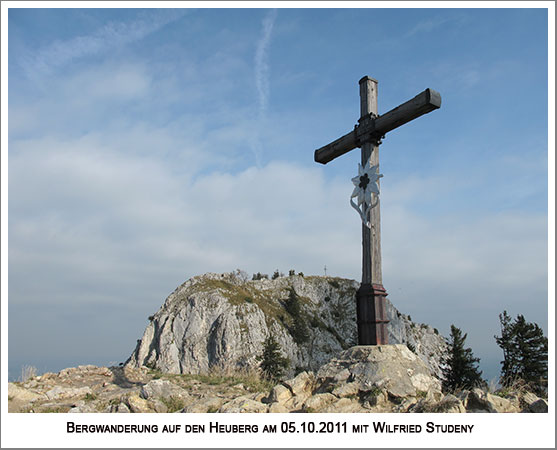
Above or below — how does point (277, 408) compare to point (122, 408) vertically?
above

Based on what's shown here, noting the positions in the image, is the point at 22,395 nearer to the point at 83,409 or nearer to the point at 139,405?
the point at 83,409

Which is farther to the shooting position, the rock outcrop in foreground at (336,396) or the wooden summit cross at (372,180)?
the wooden summit cross at (372,180)

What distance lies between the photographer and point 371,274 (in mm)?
8570

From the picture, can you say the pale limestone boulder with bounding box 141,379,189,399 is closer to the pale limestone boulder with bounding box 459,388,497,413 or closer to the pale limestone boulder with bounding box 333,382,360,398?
the pale limestone boulder with bounding box 333,382,360,398

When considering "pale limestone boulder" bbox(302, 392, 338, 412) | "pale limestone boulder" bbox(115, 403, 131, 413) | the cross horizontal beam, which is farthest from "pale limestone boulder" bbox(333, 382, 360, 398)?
the cross horizontal beam

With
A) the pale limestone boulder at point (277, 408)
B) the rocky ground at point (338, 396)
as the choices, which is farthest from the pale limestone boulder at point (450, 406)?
the pale limestone boulder at point (277, 408)

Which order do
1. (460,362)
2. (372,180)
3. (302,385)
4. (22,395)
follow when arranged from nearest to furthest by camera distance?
(302,385) → (372,180) → (22,395) → (460,362)

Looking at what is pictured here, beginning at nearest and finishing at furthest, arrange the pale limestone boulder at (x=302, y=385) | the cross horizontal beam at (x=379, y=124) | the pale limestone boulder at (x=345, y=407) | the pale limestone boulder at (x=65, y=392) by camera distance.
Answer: the pale limestone boulder at (x=345, y=407), the pale limestone boulder at (x=302, y=385), the cross horizontal beam at (x=379, y=124), the pale limestone boulder at (x=65, y=392)

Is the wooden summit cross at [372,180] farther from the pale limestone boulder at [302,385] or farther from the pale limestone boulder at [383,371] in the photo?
the pale limestone boulder at [302,385]

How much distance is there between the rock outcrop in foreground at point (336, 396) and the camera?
648 centimetres

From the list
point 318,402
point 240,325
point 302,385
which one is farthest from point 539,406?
point 240,325

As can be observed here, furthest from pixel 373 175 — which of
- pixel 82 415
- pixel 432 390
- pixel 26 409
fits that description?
pixel 26 409

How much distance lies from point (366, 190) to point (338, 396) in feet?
13.8

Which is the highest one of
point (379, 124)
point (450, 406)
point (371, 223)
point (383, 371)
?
point (379, 124)
